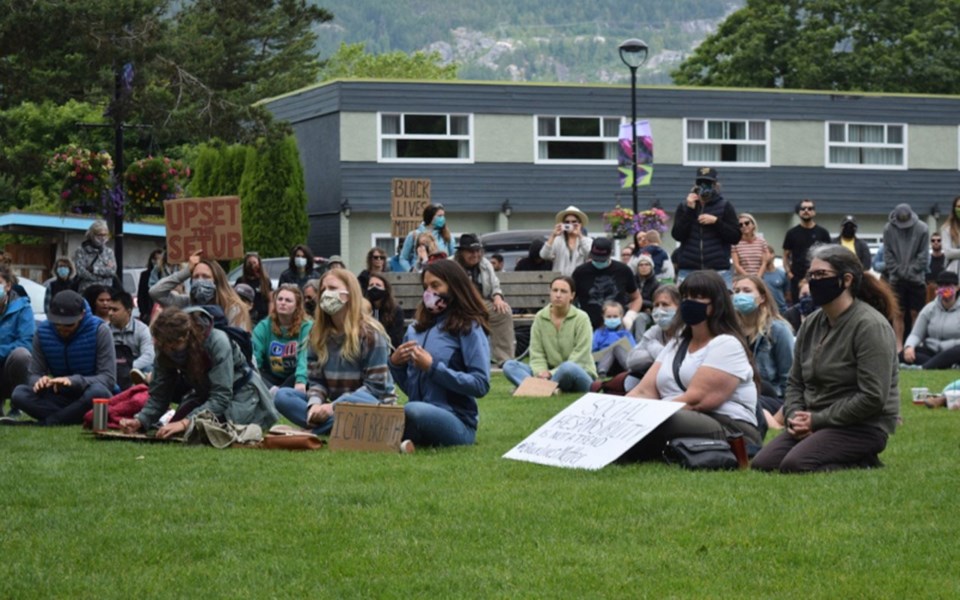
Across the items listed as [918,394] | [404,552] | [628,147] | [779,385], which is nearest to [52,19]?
[779,385]

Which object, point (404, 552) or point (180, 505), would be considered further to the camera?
point (180, 505)

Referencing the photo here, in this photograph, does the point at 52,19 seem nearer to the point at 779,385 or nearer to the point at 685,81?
the point at 779,385

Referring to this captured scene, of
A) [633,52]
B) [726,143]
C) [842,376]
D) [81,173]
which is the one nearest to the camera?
[842,376]

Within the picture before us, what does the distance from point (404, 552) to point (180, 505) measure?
2.06m

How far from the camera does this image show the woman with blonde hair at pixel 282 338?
1523cm

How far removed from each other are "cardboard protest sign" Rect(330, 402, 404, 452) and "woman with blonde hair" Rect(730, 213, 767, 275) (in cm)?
1085

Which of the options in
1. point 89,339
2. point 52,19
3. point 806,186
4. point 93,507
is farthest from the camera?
point 806,186

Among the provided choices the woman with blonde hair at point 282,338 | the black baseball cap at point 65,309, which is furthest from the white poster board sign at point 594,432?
the black baseball cap at point 65,309

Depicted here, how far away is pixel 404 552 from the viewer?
7.82 metres

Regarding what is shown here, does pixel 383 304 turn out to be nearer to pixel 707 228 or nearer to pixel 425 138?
pixel 707 228

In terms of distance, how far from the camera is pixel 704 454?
433 inches

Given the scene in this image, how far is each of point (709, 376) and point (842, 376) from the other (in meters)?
1.04

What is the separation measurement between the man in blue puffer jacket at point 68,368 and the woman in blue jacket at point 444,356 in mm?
4115

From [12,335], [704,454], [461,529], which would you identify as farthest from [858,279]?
[12,335]
